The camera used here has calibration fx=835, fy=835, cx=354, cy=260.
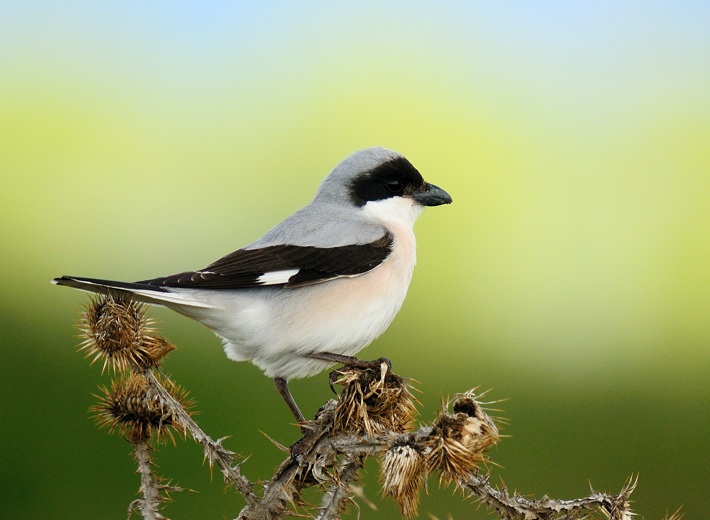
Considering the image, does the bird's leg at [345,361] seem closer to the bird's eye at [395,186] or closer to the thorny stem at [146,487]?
the thorny stem at [146,487]

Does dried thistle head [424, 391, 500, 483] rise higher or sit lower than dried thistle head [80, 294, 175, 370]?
lower

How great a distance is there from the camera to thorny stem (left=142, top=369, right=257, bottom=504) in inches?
113

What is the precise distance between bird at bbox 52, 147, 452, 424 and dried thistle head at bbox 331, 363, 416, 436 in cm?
52

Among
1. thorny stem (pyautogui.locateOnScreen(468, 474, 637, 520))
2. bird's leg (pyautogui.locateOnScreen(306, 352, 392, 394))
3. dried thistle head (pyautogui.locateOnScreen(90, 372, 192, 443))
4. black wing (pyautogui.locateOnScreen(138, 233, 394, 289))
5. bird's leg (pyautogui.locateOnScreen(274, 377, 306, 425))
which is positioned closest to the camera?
thorny stem (pyautogui.locateOnScreen(468, 474, 637, 520))

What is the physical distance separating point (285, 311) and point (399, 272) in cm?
61

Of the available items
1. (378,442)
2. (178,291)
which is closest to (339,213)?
(178,291)

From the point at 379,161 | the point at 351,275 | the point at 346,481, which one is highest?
the point at 379,161

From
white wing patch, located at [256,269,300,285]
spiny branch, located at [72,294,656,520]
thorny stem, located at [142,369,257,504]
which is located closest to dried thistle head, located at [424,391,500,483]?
spiny branch, located at [72,294,656,520]

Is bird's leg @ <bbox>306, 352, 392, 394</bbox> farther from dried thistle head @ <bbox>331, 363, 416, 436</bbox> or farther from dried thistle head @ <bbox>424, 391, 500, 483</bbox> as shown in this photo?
dried thistle head @ <bbox>424, 391, 500, 483</bbox>

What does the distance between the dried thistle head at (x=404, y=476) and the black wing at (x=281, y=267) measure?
4.04 ft

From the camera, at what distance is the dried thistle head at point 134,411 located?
3133 millimetres

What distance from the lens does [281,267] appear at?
143 inches

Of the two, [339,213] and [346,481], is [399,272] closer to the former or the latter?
[339,213]

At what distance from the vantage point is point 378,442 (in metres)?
2.66
